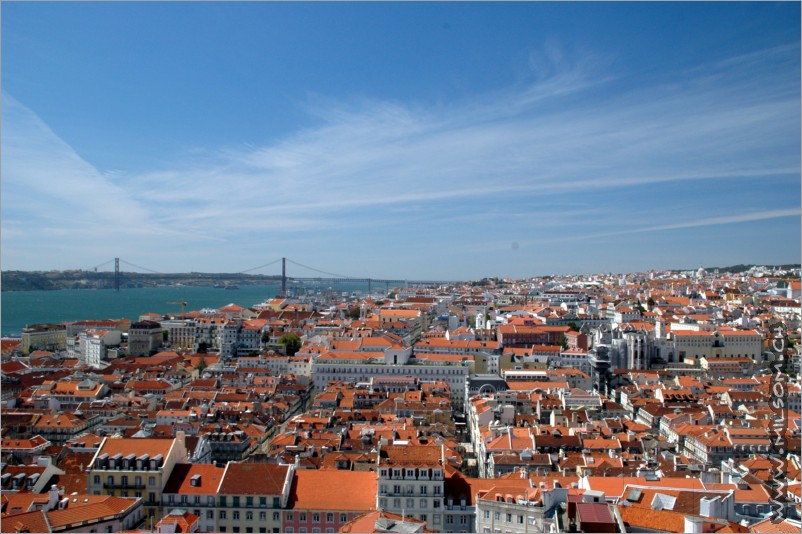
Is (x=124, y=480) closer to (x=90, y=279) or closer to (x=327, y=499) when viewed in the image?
(x=327, y=499)

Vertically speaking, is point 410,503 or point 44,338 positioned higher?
point 44,338

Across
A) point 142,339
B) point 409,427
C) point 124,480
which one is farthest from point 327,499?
point 142,339

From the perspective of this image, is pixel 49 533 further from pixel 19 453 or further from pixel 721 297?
pixel 721 297

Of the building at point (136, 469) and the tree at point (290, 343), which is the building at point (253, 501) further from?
the tree at point (290, 343)

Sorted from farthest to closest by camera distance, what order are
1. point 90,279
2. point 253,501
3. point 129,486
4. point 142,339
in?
point 90,279, point 142,339, point 129,486, point 253,501

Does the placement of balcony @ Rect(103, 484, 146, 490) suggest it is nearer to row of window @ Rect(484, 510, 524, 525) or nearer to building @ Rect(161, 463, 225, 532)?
building @ Rect(161, 463, 225, 532)

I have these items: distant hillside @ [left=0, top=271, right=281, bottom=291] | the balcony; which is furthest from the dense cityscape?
distant hillside @ [left=0, top=271, right=281, bottom=291]

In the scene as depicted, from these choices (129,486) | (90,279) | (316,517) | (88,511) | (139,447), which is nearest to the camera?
(88,511)
